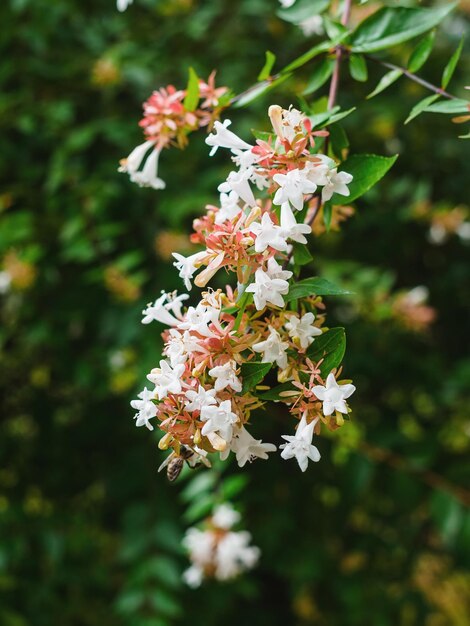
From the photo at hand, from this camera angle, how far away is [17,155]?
1986mm

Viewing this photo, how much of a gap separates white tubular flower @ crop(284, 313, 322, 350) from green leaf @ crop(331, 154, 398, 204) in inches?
5.4

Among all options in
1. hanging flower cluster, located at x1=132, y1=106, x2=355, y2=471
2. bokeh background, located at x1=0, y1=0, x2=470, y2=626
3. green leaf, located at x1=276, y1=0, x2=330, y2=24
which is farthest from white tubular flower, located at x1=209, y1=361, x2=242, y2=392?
bokeh background, located at x1=0, y1=0, x2=470, y2=626

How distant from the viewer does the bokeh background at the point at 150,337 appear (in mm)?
1803

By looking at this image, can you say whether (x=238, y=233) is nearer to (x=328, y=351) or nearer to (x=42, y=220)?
(x=328, y=351)

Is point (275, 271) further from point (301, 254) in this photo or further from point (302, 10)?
point (302, 10)

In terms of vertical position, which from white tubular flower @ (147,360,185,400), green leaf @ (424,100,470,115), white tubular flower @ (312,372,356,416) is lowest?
white tubular flower @ (312,372,356,416)

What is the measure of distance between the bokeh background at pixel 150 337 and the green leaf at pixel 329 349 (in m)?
1.01

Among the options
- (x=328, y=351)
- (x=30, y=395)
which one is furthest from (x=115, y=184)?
(x=328, y=351)

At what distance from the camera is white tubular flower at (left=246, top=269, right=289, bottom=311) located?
0.58 meters

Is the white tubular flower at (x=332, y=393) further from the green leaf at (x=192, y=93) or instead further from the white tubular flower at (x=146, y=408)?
the green leaf at (x=192, y=93)

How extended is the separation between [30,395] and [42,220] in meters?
0.58

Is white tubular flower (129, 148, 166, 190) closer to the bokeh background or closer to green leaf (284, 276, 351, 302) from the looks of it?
green leaf (284, 276, 351, 302)

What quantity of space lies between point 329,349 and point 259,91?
0.38 meters

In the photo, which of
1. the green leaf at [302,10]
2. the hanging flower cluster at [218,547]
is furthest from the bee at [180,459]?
the hanging flower cluster at [218,547]
